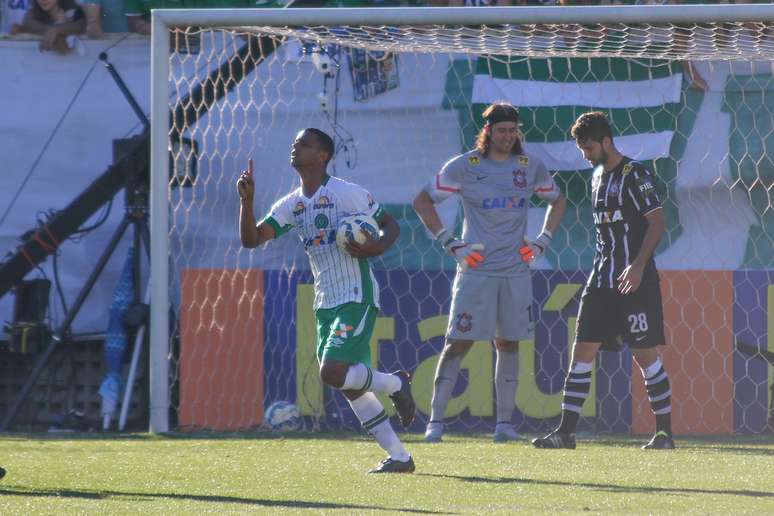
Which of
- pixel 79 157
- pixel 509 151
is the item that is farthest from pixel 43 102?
pixel 509 151

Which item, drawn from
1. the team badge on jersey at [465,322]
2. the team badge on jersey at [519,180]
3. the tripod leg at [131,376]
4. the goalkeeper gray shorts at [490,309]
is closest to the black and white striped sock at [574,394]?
the goalkeeper gray shorts at [490,309]

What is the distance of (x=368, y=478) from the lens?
22.2ft

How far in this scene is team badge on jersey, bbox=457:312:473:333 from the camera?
865cm

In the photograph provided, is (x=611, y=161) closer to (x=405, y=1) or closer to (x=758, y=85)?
(x=758, y=85)

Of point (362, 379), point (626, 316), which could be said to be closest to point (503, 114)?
point (626, 316)

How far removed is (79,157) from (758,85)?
187 inches

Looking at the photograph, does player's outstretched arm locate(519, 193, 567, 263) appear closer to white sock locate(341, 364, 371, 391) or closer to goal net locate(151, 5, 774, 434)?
goal net locate(151, 5, 774, 434)

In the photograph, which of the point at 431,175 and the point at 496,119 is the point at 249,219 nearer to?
the point at 496,119

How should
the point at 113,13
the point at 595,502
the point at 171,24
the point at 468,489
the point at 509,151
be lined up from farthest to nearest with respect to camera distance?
1. the point at 113,13
2. the point at 171,24
3. the point at 509,151
4. the point at 468,489
5. the point at 595,502

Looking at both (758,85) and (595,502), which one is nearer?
(595,502)

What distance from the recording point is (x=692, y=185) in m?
10.0

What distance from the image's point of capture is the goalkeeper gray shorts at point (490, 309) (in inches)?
340

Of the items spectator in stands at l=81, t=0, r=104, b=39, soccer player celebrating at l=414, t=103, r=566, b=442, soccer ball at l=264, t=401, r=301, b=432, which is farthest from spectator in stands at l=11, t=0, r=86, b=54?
soccer player celebrating at l=414, t=103, r=566, b=442

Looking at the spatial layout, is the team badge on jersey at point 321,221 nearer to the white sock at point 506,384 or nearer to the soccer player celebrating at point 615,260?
the soccer player celebrating at point 615,260
